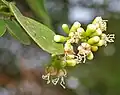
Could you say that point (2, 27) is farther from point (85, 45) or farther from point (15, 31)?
point (85, 45)

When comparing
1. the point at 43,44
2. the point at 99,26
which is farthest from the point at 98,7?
the point at 43,44

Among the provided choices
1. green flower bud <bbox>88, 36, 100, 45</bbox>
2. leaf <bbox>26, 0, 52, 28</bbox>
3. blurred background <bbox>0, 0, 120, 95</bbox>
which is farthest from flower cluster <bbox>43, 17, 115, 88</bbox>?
blurred background <bbox>0, 0, 120, 95</bbox>

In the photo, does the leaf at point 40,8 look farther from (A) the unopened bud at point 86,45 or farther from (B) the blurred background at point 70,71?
(B) the blurred background at point 70,71

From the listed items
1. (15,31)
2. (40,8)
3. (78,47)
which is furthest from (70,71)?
(78,47)

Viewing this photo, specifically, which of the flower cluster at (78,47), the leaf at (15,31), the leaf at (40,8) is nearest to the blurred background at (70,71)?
the leaf at (40,8)

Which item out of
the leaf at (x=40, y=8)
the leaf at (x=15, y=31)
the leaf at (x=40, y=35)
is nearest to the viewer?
the leaf at (x=40, y=35)

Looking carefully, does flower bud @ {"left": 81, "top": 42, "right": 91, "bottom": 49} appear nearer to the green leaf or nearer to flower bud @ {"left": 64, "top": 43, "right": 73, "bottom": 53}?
flower bud @ {"left": 64, "top": 43, "right": 73, "bottom": 53}

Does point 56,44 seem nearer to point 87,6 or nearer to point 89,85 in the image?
point 87,6
